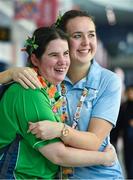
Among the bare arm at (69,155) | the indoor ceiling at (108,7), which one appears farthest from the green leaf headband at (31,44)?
the indoor ceiling at (108,7)

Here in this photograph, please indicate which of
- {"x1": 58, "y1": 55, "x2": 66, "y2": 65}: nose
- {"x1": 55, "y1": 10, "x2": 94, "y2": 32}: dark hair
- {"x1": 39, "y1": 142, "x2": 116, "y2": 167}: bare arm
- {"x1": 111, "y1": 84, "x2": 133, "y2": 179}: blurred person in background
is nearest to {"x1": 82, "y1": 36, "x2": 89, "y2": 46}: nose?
{"x1": 55, "y1": 10, "x2": 94, "y2": 32}: dark hair

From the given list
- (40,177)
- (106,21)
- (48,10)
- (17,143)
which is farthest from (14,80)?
(106,21)

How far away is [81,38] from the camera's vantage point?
2.90 metres

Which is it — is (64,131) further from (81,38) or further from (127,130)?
(127,130)

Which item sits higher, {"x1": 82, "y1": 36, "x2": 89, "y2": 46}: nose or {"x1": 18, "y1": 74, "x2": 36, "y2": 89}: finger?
{"x1": 82, "y1": 36, "x2": 89, "y2": 46}: nose

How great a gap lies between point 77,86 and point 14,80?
1.35 ft

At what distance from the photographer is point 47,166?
261cm

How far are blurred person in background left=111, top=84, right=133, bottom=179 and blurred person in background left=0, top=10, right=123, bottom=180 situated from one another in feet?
15.5

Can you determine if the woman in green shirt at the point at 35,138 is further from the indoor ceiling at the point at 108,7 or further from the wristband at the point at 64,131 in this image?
the indoor ceiling at the point at 108,7

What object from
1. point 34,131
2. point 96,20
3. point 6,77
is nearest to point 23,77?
point 6,77

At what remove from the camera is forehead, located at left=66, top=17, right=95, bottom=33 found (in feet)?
9.46

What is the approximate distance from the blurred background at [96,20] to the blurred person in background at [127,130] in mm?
1382

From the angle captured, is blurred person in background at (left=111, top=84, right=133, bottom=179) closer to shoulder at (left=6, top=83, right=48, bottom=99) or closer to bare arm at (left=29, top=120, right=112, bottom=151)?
bare arm at (left=29, top=120, right=112, bottom=151)

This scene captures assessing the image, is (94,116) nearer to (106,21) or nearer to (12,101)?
(12,101)
